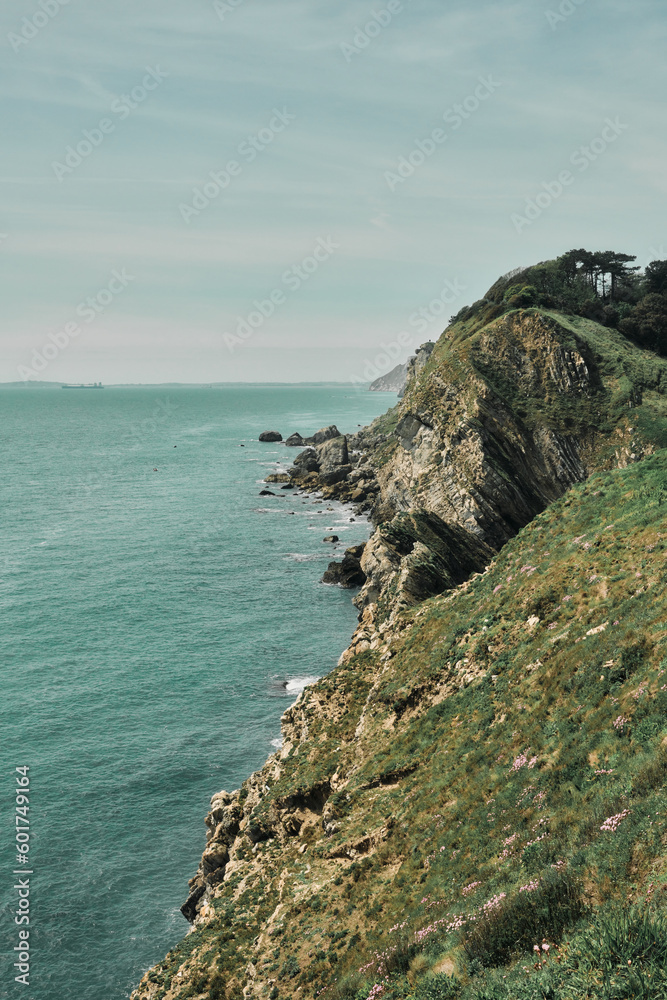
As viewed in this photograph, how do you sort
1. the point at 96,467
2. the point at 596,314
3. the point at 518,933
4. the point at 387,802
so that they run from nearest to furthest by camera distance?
the point at 518,933
the point at 387,802
the point at 596,314
the point at 96,467

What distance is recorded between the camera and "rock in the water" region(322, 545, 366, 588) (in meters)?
89.7

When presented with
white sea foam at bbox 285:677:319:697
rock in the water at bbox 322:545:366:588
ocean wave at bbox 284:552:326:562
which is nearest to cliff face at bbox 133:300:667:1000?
white sea foam at bbox 285:677:319:697

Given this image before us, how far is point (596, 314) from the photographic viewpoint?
114 metres

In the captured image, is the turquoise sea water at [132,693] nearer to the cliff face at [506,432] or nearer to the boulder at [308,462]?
the cliff face at [506,432]

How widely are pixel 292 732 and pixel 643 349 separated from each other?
3625 inches

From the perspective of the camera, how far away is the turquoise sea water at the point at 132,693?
128ft

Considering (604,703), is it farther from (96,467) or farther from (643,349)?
(96,467)

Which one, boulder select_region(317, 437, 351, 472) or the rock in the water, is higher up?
boulder select_region(317, 437, 351, 472)

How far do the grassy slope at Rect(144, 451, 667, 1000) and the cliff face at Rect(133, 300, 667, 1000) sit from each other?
84 millimetres

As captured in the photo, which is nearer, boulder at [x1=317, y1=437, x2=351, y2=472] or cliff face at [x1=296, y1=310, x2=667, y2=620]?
cliff face at [x1=296, y1=310, x2=667, y2=620]

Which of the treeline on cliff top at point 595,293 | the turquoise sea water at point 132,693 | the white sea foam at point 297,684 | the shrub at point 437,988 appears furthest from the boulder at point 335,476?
the shrub at point 437,988

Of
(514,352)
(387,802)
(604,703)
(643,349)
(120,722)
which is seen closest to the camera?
(604,703)

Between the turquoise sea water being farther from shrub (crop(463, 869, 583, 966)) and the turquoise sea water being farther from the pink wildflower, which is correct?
the pink wildflower

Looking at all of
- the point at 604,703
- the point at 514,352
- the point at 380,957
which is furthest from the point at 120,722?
the point at 514,352
